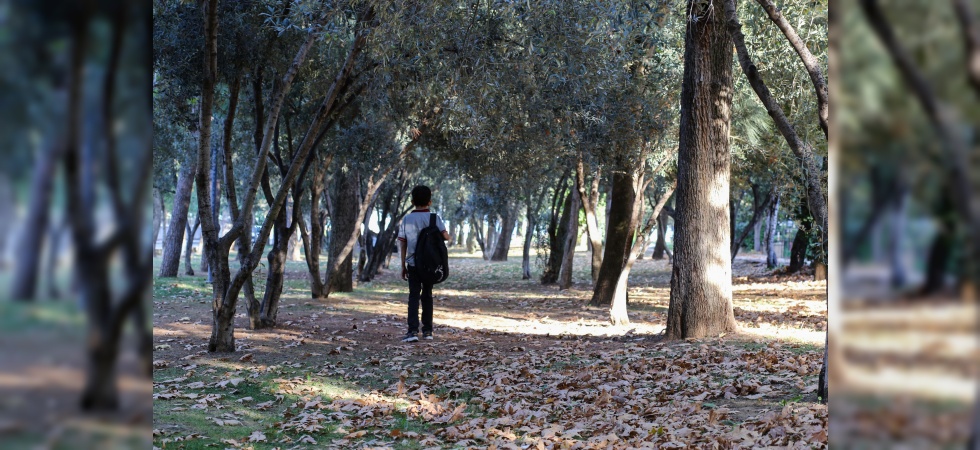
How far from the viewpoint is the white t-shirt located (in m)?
10.1

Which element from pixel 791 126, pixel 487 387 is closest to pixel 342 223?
pixel 487 387

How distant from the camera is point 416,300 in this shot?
10711 mm

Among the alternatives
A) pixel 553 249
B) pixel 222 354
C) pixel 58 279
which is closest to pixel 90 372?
pixel 58 279

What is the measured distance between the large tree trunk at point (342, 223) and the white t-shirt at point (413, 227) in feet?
32.0

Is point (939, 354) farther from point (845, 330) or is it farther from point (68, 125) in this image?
point (68, 125)

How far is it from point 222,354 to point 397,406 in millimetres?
3497

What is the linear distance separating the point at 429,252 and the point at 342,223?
36.0 ft

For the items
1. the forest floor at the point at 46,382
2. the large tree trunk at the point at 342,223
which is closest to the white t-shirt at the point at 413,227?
the forest floor at the point at 46,382

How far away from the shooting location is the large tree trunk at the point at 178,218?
80.7ft

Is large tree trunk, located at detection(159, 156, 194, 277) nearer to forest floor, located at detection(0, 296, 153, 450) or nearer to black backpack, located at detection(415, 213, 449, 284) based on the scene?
black backpack, located at detection(415, 213, 449, 284)

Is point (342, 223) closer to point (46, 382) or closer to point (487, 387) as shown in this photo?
point (487, 387)

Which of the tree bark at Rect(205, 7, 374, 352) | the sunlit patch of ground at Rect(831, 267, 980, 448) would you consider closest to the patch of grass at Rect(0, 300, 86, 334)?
the sunlit patch of ground at Rect(831, 267, 980, 448)

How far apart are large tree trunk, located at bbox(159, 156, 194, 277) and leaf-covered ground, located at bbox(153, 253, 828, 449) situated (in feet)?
38.6

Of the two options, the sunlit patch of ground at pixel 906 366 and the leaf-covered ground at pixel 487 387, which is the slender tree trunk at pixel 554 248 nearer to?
the leaf-covered ground at pixel 487 387
